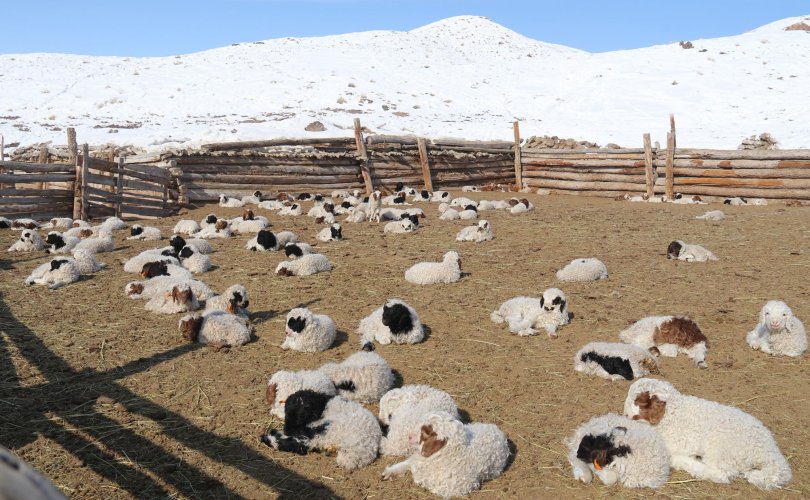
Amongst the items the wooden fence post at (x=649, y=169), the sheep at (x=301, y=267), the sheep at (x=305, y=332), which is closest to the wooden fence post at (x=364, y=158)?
the wooden fence post at (x=649, y=169)

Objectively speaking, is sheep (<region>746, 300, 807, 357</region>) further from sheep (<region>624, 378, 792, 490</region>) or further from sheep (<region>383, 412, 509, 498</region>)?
sheep (<region>383, 412, 509, 498</region>)

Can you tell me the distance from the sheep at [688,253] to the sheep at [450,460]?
23.0 feet

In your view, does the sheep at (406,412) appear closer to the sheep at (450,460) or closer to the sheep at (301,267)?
the sheep at (450,460)

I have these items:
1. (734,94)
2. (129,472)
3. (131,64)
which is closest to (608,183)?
(129,472)

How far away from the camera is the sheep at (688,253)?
33.5ft

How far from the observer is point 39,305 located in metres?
8.19

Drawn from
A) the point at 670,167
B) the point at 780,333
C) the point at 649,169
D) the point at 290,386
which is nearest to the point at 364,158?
the point at 649,169

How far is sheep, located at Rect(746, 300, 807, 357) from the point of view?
6.20 m

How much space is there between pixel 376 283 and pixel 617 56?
57757mm

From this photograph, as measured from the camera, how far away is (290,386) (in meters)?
5.23

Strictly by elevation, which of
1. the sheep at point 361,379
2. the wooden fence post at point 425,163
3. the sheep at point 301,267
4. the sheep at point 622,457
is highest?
the wooden fence post at point 425,163

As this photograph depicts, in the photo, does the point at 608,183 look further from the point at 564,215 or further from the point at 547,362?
the point at 547,362

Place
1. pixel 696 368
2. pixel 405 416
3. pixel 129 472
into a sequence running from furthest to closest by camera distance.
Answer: pixel 696 368 < pixel 405 416 < pixel 129 472

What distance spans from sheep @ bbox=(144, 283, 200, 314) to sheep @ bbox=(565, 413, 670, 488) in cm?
516
